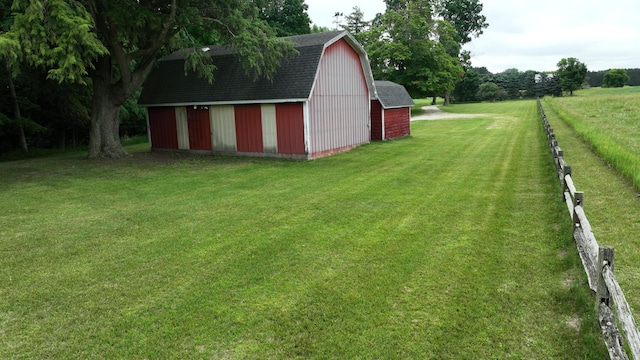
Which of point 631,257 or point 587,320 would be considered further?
point 631,257

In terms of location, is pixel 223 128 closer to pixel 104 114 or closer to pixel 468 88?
pixel 104 114

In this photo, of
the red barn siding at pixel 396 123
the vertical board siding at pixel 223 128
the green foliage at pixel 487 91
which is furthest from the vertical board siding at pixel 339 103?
the green foliage at pixel 487 91

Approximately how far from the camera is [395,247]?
22.4ft

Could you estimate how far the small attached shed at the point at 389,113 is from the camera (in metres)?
23.7

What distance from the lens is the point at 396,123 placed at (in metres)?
25.1

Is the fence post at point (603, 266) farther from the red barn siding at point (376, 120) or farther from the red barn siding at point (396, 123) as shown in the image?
the red barn siding at point (396, 123)

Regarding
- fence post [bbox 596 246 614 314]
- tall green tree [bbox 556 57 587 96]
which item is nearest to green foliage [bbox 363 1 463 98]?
fence post [bbox 596 246 614 314]

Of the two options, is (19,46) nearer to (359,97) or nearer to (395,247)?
(395,247)

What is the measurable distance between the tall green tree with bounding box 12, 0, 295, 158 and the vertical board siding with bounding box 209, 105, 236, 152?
1979 mm

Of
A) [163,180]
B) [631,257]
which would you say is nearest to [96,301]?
[631,257]

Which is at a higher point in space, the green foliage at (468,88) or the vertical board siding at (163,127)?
the green foliage at (468,88)

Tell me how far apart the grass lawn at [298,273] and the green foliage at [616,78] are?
126413 mm

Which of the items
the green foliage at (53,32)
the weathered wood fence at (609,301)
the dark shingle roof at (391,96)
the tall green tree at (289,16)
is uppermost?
the tall green tree at (289,16)

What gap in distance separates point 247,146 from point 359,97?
254 inches
